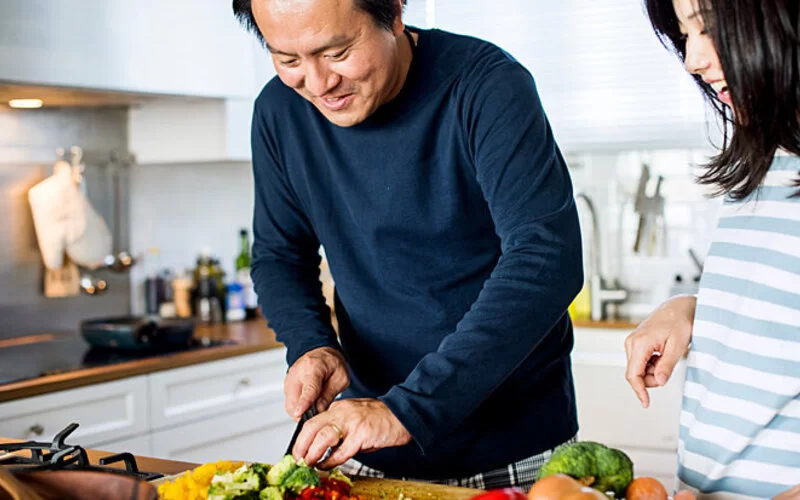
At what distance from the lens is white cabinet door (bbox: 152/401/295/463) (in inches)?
110

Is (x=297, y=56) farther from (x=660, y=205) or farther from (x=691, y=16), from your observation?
(x=660, y=205)

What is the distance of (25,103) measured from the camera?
3.01 m

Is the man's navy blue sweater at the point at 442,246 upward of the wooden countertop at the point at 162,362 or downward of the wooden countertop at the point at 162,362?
upward

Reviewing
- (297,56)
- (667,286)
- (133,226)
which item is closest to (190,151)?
(133,226)

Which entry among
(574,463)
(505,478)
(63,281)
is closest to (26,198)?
(63,281)

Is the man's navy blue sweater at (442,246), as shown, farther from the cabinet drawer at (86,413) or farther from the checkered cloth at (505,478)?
the cabinet drawer at (86,413)

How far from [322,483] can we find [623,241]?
8.69 feet

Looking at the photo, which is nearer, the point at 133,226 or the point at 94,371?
the point at 94,371

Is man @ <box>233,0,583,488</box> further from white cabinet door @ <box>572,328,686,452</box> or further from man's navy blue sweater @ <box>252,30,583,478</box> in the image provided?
white cabinet door @ <box>572,328,686,452</box>

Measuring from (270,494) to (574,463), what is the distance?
342mm

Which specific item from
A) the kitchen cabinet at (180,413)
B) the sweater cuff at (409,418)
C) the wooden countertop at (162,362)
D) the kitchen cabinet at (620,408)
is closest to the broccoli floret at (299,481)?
the sweater cuff at (409,418)

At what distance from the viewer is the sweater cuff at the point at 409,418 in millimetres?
1185

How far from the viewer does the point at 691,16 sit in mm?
1030

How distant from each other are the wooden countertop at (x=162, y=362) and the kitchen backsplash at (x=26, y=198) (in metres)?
0.08
